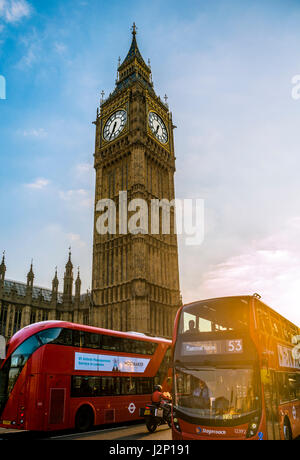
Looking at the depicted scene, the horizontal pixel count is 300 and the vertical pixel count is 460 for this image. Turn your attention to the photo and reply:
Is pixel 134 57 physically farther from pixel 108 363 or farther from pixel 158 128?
pixel 108 363

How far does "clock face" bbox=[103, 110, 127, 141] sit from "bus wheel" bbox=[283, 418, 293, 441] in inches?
1929

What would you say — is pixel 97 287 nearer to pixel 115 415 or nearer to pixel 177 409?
pixel 115 415

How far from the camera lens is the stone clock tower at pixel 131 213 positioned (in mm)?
44656

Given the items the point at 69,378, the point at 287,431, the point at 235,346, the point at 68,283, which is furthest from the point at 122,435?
the point at 68,283

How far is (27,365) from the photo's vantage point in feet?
43.8

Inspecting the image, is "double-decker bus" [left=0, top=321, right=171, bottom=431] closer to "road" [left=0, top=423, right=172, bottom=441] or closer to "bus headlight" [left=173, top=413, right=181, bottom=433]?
"road" [left=0, top=423, right=172, bottom=441]

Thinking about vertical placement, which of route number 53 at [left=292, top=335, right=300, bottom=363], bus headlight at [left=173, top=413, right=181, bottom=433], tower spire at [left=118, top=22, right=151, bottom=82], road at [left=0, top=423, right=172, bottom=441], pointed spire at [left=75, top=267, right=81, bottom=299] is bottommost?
road at [left=0, top=423, right=172, bottom=441]

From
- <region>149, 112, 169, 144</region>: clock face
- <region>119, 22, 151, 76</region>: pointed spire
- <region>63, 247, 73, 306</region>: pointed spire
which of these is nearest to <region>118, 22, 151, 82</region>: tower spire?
<region>119, 22, 151, 76</region>: pointed spire

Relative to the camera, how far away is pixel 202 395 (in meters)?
9.36

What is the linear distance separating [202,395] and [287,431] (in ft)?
12.0

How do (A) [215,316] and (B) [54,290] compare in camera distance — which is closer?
(A) [215,316]

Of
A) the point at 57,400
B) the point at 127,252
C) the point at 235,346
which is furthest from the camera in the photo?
the point at 127,252

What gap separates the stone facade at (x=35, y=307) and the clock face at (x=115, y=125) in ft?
68.6

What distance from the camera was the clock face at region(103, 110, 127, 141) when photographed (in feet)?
179
